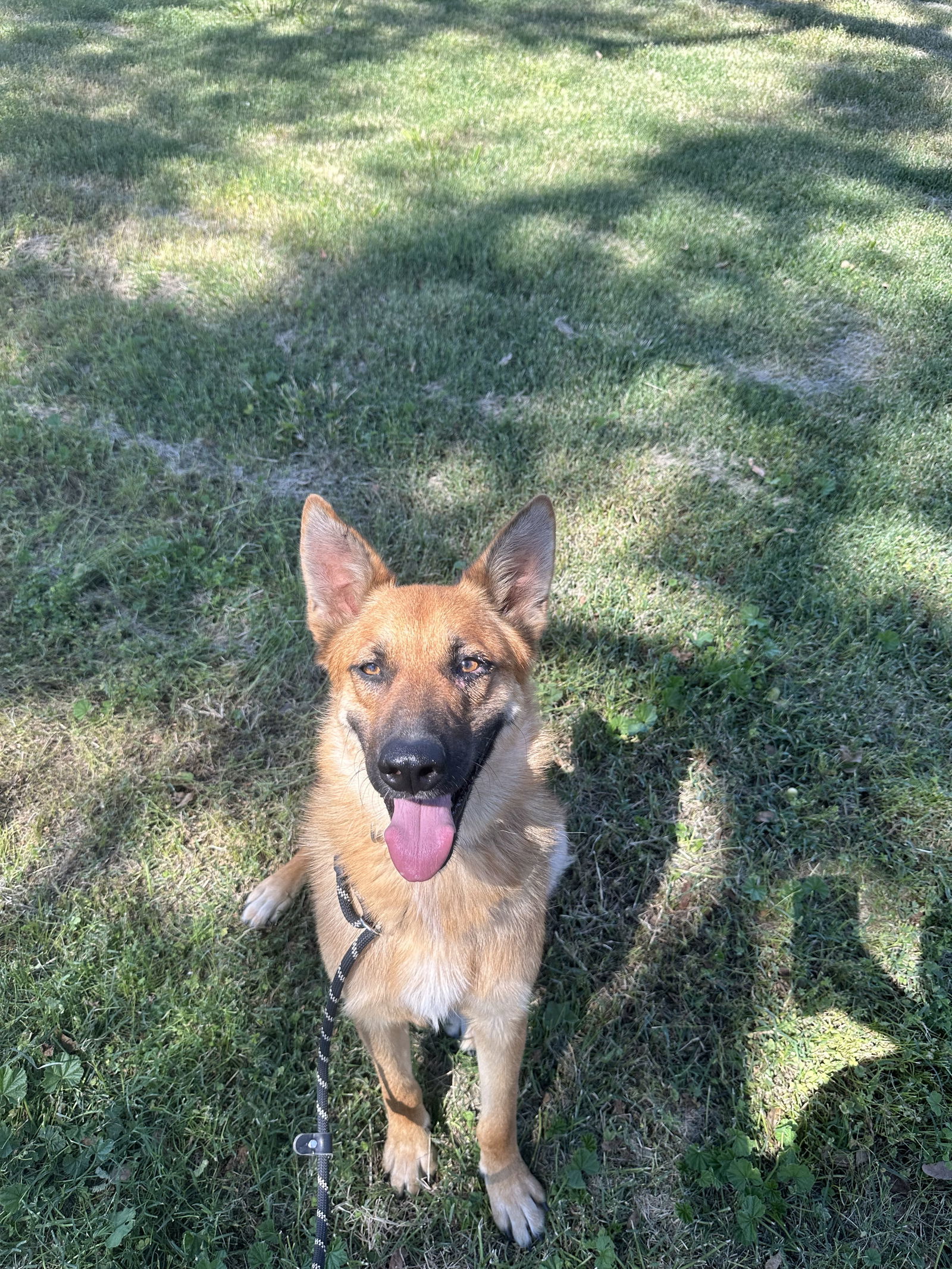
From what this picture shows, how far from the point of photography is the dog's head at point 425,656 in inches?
78.7

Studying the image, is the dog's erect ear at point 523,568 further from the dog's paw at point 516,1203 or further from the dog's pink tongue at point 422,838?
the dog's paw at point 516,1203

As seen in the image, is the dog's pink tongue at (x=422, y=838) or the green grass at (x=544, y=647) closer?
the dog's pink tongue at (x=422, y=838)

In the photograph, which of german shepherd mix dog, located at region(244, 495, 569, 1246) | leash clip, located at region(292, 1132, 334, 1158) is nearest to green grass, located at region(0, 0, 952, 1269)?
leash clip, located at region(292, 1132, 334, 1158)

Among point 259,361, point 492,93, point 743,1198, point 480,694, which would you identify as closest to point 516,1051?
point 743,1198

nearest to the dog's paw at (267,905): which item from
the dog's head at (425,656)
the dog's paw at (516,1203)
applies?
the dog's head at (425,656)

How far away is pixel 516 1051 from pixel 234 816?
1.63m

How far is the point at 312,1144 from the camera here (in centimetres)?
215

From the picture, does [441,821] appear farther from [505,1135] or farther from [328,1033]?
[505,1135]

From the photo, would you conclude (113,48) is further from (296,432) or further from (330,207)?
(296,432)

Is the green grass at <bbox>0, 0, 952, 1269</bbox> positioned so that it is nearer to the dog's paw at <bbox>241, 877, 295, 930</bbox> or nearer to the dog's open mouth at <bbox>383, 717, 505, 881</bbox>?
the dog's paw at <bbox>241, 877, 295, 930</bbox>

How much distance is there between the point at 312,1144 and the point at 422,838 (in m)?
1.03

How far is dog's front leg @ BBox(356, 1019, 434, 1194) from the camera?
230 centimetres

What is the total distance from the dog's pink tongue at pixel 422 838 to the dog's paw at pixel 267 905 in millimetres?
1060

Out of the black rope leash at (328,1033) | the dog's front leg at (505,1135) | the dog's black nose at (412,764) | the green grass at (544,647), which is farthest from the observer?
the green grass at (544,647)
